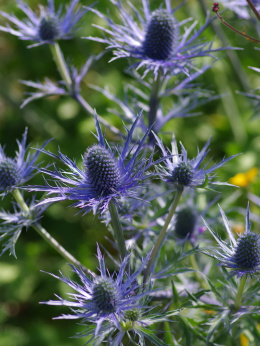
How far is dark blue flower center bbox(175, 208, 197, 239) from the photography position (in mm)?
1160

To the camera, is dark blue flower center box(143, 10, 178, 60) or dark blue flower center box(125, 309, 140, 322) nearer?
dark blue flower center box(125, 309, 140, 322)

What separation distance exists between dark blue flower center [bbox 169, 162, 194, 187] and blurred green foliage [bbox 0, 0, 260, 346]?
0.81 metres

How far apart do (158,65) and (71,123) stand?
1.39 meters

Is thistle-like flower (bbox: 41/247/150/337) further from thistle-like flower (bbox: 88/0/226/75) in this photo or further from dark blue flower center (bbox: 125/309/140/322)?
thistle-like flower (bbox: 88/0/226/75)

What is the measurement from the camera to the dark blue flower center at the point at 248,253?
0.82 m

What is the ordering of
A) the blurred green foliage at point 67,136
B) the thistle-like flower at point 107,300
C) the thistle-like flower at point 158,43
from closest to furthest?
the thistle-like flower at point 107,300
the thistle-like flower at point 158,43
the blurred green foliage at point 67,136

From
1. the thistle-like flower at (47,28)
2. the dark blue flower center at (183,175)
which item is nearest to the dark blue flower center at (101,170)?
the dark blue flower center at (183,175)

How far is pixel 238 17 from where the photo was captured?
1.32m

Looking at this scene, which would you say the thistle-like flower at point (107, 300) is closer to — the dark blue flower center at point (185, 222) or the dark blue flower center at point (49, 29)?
the dark blue flower center at point (185, 222)

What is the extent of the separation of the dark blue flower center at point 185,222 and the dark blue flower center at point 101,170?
37 cm

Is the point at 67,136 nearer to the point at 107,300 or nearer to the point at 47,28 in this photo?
the point at 47,28

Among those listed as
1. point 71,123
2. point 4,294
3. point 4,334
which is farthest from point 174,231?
point 71,123

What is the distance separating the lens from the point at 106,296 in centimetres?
75

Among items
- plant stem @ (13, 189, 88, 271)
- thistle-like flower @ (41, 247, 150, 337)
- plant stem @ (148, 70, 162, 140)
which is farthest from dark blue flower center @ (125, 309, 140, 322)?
plant stem @ (148, 70, 162, 140)
